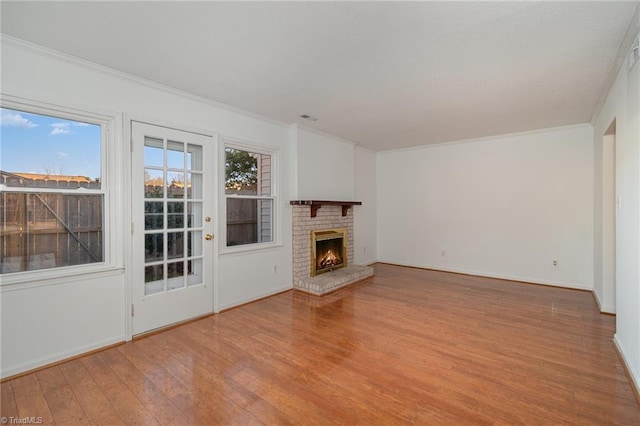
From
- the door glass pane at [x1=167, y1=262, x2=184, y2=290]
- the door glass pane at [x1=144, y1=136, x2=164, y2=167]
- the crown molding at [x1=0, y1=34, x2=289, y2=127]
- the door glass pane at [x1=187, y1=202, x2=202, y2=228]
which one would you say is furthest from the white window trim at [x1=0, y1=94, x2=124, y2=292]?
the door glass pane at [x1=187, y1=202, x2=202, y2=228]

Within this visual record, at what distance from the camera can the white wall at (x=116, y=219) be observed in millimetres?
2373

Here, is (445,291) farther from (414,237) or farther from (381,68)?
(381,68)

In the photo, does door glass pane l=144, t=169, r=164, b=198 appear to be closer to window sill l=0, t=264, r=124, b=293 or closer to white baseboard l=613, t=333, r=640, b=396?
window sill l=0, t=264, r=124, b=293

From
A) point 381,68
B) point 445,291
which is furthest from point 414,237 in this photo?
point 381,68

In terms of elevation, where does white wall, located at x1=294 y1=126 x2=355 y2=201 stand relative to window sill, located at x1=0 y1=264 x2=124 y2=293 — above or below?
above

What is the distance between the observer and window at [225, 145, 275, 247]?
4039mm

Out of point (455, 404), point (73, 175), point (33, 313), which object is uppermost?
point (73, 175)

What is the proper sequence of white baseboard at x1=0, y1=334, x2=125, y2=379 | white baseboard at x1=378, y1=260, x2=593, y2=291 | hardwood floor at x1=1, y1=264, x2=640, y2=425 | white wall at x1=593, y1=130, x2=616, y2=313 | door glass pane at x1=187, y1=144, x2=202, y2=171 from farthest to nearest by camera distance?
1. white baseboard at x1=378, y1=260, x2=593, y2=291
2. white wall at x1=593, y1=130, x2=616, y2=313
3. door glass pane at x1=187, y1=144, x2=202, y2=171
4. white baseboard at x1=0, y1=334, x2=125, y2=379
5. hardwood floor at x1=1, y1=264, x2=640, y2=425

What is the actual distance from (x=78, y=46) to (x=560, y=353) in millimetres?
4899

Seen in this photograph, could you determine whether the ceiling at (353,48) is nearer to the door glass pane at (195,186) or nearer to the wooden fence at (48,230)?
the door glass pane at (195,186)

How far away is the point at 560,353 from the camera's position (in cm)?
268

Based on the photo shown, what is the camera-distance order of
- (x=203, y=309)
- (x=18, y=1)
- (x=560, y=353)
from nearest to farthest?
(x=18, y=1) < (x=560, y=353) < (x=203, y=309)

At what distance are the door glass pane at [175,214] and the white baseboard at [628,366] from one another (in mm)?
4215

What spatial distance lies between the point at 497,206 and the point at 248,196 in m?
4.39
